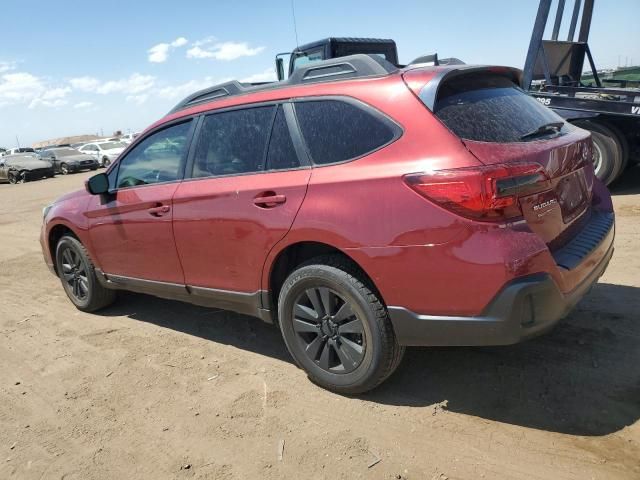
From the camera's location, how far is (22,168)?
2553 cm

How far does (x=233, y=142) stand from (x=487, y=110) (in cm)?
163

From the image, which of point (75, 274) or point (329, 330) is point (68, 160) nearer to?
point (75, 274)

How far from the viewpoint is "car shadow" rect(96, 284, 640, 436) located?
9.29 ft

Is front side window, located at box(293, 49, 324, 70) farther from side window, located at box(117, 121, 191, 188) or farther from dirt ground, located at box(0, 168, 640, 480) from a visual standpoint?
dirt ground, located at box(0, 168, 640, 480)

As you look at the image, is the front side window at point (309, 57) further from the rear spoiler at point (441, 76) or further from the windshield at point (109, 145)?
the windshield at point (109, 145)

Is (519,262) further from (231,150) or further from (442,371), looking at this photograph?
(231,150)

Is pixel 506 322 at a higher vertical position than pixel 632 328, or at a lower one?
higher

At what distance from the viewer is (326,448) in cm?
275

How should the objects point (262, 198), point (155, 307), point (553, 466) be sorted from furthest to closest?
point (155, 307) < point (262, 198) < point (553, 466)

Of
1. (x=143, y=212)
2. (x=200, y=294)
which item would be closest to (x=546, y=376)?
(x=200, y=294)

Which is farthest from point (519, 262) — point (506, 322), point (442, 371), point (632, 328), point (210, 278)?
point (210, 278)

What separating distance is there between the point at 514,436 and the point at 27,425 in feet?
9.22

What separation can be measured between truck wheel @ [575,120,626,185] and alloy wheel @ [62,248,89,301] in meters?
7.04

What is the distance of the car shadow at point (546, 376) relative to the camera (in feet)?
9.29
